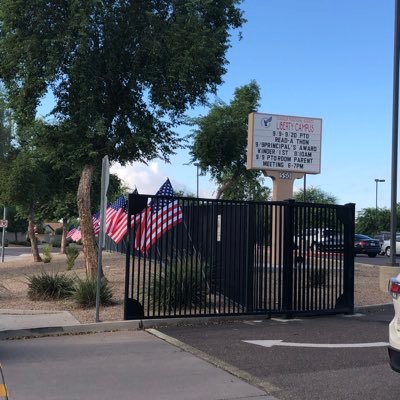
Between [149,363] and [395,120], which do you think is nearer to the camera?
[149,363]

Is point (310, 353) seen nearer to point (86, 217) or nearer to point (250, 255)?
point (250, 255)

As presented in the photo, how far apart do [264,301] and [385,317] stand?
2.45 m

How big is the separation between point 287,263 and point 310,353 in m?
3.22

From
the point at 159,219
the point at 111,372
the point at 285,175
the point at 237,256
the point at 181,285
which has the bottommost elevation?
the point at 111,372

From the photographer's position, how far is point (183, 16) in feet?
47.6

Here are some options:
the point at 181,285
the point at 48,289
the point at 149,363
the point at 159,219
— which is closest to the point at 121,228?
the point at 48,289

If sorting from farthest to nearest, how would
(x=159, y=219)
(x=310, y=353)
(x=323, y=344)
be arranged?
(x=159, y=219)
(x=323, y=344)
(x=310, y=353)

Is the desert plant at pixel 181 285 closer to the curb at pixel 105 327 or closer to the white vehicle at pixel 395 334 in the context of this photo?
the curb at pixel 105 327

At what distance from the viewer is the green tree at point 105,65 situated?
45.6 feet

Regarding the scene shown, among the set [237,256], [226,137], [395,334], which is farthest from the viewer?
[226,137]

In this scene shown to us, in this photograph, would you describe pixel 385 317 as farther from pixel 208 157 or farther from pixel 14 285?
pixel 208 157

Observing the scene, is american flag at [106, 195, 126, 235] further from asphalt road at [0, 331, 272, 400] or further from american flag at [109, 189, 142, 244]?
asphalt road at [0, 331, 272, 400]

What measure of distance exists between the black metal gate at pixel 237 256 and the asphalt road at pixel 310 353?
0.54 m

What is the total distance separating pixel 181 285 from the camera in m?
10.6
